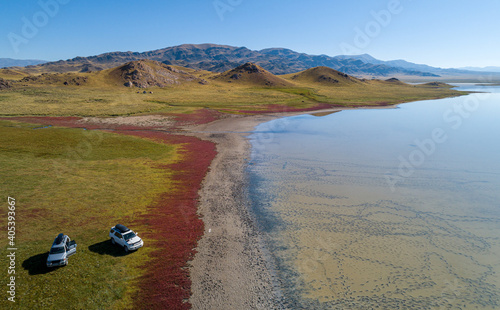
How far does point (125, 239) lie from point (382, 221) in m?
30.1

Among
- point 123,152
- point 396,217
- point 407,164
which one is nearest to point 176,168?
point 123,152

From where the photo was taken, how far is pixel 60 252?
22.6m

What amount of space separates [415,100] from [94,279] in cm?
20946

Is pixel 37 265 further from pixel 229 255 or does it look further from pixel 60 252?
pixel 229 255

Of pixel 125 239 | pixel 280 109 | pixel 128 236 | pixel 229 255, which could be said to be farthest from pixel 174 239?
pixel 280 109

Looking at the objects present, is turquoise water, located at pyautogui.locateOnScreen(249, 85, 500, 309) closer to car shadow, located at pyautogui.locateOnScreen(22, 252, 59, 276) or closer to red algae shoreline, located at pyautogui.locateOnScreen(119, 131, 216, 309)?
Answer: red algae shoreline, located at pyautogui.locateOnScreen(119, 131, 216, 309)

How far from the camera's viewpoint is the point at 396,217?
3422 centimetres

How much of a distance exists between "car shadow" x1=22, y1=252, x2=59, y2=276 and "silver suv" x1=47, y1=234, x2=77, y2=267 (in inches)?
30.1

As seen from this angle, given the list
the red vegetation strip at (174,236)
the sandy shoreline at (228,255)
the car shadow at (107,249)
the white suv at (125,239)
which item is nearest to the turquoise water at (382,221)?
the sandy shoreline at (228,255)

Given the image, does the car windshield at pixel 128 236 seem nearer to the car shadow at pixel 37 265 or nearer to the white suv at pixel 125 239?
the white suv at pixel 125 239

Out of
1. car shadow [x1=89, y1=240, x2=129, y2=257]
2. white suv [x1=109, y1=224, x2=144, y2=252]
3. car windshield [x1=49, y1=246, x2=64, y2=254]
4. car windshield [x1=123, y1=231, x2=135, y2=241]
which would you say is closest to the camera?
car windshield [x1=49, y1=246, x2=64, y2=254]

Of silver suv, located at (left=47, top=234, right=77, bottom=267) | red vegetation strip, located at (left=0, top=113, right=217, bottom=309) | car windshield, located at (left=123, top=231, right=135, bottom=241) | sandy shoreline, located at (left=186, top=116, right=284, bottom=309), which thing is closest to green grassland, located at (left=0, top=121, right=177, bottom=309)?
silver suv, located at (left=47, top=234, right=77, bottom=267)

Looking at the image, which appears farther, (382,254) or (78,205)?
(78,205)

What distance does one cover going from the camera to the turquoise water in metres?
22.8
